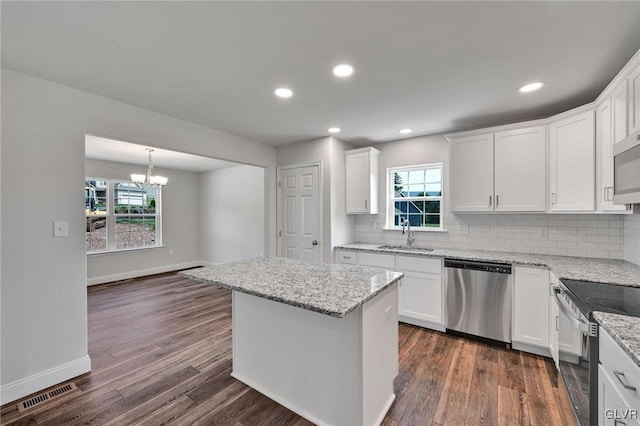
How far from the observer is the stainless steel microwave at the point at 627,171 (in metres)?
1.60

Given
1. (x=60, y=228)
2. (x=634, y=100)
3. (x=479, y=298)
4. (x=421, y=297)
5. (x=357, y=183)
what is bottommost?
(x=421, y=297)

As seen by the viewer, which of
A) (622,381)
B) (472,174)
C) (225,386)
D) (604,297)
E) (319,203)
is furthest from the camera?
(319,203)

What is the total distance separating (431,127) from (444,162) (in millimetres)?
524

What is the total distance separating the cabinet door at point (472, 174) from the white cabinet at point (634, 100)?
1.21 metres

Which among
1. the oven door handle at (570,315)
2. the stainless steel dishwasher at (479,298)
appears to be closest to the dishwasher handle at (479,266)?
the stainless steel dishwasher at (479,298)

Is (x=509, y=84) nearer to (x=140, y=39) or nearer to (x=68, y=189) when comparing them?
(x=140, y=39)

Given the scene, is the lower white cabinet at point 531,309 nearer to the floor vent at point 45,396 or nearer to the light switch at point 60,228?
the floor vent at point 45,396

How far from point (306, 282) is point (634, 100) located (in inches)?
98.0

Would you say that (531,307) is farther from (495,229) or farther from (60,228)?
(60,228)

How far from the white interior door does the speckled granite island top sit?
59.0 inches

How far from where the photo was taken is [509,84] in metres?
2.25

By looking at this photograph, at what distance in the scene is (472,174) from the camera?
3141 mm

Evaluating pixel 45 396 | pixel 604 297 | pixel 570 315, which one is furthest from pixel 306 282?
pixel 45 396

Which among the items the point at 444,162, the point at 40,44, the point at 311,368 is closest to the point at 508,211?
the point at 444,162
